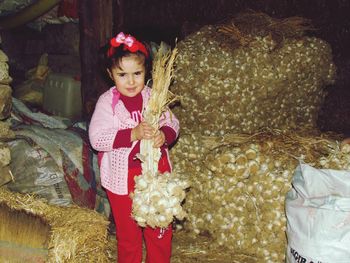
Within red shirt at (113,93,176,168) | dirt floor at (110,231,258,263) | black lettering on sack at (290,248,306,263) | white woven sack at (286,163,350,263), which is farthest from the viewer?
dirt floor at (110,231,258,263)

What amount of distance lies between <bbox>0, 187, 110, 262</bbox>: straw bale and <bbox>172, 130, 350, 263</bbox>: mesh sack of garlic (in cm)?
103

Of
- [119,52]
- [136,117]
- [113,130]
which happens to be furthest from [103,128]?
[119,52]

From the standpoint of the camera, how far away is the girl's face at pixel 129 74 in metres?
2.57

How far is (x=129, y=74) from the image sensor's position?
8.50 feet

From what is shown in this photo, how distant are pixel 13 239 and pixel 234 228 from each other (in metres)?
1.57

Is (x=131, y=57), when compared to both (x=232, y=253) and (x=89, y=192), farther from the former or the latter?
(x=232, y=253)

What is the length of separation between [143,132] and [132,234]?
2.25ft

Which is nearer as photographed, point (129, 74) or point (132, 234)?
point (129, 74)

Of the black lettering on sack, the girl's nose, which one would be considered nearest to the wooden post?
the girl's nose

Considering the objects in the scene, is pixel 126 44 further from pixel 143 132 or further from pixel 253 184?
pixel 253 184

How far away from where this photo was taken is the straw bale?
2.43 meters

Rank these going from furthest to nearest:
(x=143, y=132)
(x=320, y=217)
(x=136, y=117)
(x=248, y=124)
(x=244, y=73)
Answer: (x=248, y=124), (x=244, y=73), (x=136, y=117), (x=143, y=132), (x=320, y=217)

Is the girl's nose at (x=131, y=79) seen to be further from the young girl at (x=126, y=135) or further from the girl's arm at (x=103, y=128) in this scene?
the girl's arm at (x=103, y=128)

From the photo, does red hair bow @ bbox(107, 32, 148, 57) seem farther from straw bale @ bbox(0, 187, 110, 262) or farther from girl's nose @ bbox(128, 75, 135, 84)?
straw bale @ bbox(0, 187, 110, 262)
